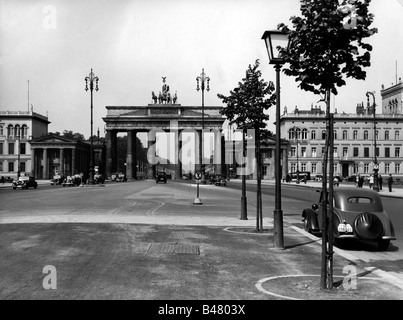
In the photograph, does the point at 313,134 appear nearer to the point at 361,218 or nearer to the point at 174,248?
the point at 361,218

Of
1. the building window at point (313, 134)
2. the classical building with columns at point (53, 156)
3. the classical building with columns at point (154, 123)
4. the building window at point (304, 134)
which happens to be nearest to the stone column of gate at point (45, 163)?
the classical building with columns at point (53, 156)

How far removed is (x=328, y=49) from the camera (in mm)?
8328

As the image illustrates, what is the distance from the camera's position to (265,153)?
412ft

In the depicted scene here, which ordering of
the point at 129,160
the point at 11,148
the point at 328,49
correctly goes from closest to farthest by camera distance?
the point at 328,49 < the point at 129,160 < the point at 11,148

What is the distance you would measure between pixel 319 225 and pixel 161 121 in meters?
106

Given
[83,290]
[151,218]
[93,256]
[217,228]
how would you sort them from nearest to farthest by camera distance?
[83,290], [93,256], [217,228], [151,218]

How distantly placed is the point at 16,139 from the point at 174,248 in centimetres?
12940

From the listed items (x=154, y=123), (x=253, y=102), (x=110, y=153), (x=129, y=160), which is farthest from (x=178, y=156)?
(x=253, y=102)

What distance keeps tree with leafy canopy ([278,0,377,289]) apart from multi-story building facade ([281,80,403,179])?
114 metres

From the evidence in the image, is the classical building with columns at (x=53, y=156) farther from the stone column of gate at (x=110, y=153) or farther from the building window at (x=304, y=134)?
the building window at (x=304, y=134)

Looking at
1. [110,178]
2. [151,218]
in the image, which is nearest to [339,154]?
[110,178]

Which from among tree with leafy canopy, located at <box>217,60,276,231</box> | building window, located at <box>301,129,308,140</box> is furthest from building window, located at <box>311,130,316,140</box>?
tree with leafy canopy, located at <box>217,60,276,231</box>

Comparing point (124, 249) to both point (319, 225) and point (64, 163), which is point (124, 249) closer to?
point (319, 225)

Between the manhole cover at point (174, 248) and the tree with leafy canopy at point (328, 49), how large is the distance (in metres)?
3.94
